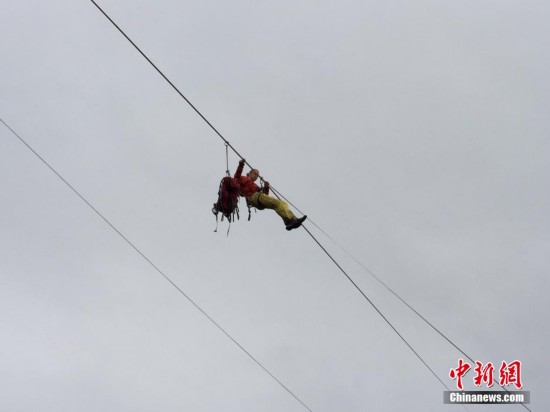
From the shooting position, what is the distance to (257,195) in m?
18.1

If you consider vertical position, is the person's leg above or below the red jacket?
below

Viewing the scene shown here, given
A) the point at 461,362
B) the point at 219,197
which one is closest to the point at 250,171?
the point at 219,197

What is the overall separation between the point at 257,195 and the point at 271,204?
1.29ft

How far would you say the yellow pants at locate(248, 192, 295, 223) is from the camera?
17.6 meters

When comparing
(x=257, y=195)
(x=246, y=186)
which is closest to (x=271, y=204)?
(x=257, y=195)

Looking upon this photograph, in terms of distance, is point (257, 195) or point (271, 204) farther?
point (257, 195)

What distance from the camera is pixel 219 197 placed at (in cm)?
1789

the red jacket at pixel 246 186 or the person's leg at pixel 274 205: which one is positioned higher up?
the red jacket at pixel 246 186

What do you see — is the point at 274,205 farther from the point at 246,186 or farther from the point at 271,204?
the point at 246,186

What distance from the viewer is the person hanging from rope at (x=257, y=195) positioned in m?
17.7

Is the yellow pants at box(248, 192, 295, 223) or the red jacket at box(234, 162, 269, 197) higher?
the red jacket at box(234, 162, 269, 197)

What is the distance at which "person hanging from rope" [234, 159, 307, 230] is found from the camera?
17.7 meters

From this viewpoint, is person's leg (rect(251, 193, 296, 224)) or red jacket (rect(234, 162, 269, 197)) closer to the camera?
person's leg (rect(251, 193, 296, 224))

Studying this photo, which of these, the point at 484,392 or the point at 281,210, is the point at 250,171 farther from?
the point at 484,392
